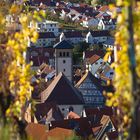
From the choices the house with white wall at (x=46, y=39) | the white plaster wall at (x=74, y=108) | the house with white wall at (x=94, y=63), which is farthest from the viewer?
the house with white wall at (x=46, y=39)

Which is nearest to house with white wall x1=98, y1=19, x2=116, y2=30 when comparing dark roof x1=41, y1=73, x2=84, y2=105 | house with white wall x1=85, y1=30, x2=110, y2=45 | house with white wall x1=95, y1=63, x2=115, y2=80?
house with white wall x1=85, y1=30, x2=110, y2=45

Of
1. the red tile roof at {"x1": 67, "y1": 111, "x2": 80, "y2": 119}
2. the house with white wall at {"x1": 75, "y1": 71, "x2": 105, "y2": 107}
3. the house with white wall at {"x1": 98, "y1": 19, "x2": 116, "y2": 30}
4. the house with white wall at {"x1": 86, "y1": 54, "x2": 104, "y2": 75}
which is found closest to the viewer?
the red tile roof at {"x1": 67, "y1": 111, "x2": 80, "y2": 119}

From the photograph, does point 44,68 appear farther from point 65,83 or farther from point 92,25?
point 92,25

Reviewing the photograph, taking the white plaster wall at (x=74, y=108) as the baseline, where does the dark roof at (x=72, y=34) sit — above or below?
above

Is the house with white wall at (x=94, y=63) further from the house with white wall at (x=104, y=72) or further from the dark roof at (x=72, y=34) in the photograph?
the dark roof at (x=72, y=34)

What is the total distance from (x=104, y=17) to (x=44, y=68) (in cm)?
3114

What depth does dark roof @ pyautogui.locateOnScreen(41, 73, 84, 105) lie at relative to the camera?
31.5 metres

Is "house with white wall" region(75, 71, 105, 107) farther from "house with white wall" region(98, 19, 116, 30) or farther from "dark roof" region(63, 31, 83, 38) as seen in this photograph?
"house with white wall" region(98, 19, 116, 30)

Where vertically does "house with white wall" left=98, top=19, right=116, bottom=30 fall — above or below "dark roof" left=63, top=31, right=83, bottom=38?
above

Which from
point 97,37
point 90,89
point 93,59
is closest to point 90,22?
point 97,37

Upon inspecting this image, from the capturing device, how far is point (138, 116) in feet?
14.9

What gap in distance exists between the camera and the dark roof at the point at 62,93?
31484mm

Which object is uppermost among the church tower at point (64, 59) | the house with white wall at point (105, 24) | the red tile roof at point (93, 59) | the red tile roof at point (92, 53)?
the house with white wall at point (105, 24)

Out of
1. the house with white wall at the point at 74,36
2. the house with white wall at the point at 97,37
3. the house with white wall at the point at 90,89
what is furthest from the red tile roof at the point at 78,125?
the house with white wall at the point at 97,37
